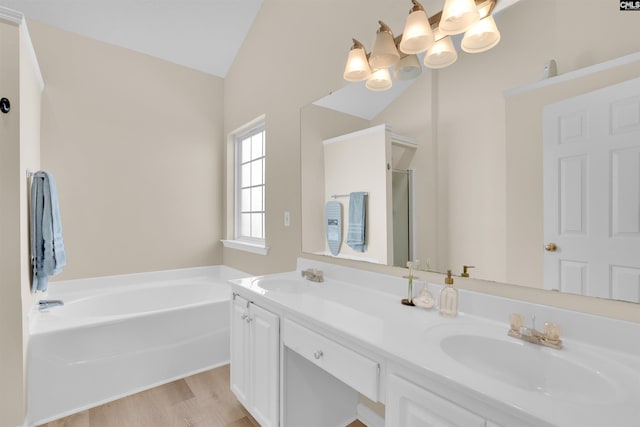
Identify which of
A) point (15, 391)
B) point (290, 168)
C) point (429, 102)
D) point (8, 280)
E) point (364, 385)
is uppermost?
point (429, 102)

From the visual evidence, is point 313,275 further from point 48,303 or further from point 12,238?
point 48,303

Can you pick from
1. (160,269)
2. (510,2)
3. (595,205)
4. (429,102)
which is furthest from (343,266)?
(160,269)

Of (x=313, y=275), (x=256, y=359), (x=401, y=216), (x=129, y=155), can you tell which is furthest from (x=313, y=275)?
(x=129, y=155)

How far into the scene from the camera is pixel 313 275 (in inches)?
74.6

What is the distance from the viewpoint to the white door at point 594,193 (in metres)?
0.88

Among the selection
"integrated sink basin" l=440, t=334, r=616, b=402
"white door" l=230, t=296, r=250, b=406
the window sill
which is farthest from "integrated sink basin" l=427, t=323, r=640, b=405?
the window sill

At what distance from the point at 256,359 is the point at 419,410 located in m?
0.99

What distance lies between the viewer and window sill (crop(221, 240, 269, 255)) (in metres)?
2.65

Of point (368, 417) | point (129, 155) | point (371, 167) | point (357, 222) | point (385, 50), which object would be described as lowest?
point (368, 417)

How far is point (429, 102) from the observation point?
1416mm

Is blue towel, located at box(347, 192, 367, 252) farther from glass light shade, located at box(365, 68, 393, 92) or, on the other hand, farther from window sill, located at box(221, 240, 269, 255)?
window sill, located at box(221, 240, 269, 255)

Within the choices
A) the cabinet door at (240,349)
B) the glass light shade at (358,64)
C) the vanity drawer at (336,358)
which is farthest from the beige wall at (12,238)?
the glass light shade at (358,64)

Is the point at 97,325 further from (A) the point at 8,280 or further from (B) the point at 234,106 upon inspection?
(B) the point at 234,106

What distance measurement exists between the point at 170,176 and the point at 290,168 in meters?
1.50
